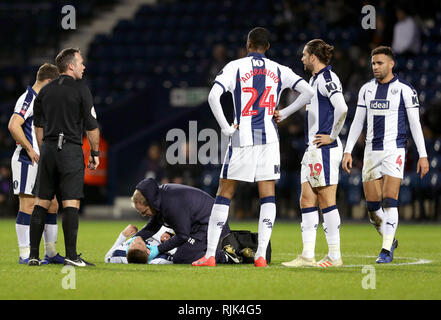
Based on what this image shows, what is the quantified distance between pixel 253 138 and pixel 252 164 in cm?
25

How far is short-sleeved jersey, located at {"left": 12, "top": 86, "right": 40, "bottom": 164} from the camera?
27.6 ft

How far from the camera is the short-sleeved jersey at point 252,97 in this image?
7938 millimetres

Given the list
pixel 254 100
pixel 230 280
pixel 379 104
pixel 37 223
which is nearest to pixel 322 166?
pixel 254 100

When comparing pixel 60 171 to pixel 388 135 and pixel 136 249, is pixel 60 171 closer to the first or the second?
pixel 136 249

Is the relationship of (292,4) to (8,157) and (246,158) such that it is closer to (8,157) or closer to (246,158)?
(8,157)

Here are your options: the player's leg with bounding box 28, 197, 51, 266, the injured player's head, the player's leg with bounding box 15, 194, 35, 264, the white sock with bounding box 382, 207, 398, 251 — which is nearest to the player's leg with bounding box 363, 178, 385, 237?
the white sock with bounding box 382, 207, 398, 251

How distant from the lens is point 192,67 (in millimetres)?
20625

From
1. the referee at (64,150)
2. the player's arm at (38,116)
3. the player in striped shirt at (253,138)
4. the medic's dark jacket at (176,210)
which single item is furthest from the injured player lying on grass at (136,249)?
the player's arm at (38,116)

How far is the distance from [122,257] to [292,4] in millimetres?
13267

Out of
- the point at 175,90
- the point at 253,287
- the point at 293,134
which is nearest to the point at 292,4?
the point at 175,90

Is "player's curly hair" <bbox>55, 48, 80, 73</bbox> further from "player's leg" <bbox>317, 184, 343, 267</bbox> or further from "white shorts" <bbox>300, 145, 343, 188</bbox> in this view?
"player's leg" <bbox>317, 184, 343, 267</bbox>

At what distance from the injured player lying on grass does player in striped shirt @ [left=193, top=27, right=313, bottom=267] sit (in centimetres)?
79

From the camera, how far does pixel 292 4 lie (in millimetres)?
20641

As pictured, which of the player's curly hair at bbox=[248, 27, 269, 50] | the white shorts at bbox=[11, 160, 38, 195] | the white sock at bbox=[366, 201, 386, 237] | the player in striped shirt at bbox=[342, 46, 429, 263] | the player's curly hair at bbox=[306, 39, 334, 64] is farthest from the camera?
the white sock at bbox=[366, 201, 386, 237]
